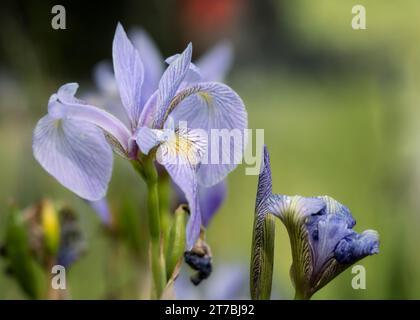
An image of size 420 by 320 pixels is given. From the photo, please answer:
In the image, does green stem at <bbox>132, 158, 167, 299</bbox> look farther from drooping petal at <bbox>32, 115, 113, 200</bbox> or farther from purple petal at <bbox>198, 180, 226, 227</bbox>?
purple petal at <bbox>198, 180, 226, 227</bbox>

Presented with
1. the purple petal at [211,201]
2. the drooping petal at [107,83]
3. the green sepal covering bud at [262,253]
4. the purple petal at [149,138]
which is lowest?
the green sepal covering bud at [262,253]

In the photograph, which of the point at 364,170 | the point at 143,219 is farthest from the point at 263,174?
the point at 364,170

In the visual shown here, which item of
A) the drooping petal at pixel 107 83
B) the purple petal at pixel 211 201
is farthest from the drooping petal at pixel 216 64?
the purple petal at pixel 211 201

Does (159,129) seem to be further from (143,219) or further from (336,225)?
(143,219)

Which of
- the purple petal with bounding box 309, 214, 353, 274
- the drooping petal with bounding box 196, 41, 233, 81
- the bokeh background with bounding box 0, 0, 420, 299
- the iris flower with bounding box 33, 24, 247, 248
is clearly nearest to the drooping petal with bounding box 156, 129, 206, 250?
the iris flower with bounding box 33, 24, 247, 248


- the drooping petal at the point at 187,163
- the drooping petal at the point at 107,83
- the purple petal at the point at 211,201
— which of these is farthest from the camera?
the drooping petal at the point at 107,83

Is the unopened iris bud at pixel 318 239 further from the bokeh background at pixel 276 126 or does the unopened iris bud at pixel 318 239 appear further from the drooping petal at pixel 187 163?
the bokeh background at pixel 276 126
